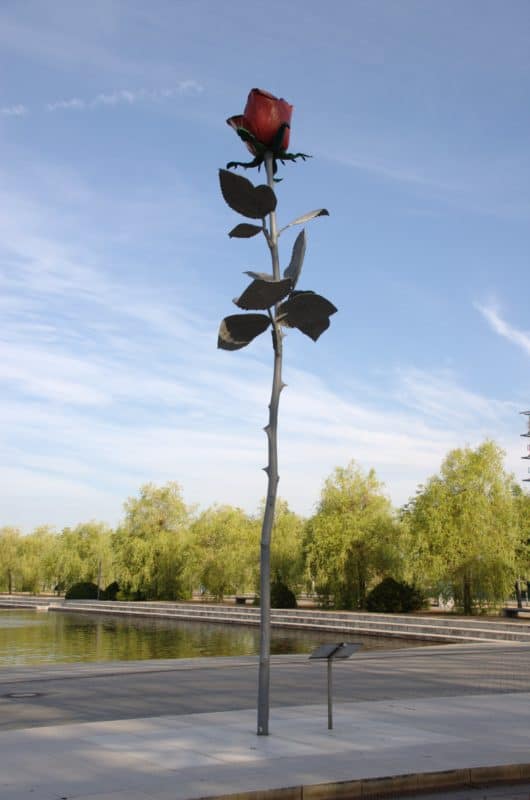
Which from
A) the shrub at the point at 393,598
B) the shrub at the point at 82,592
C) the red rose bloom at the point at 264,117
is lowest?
the shrub at the point at 82,592

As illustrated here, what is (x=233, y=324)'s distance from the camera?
1027cm

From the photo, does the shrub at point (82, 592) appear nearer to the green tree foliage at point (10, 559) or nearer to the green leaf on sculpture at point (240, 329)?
the green tree foliage at point (10, 559)

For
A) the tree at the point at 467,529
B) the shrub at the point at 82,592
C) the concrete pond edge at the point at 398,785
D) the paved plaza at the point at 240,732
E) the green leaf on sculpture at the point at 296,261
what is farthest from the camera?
the shrub at the point at 82,592

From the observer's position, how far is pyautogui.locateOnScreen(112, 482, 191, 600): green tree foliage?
55188 millimetres

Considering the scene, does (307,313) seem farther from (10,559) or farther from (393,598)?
(10,559)

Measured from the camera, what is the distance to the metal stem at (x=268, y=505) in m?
9.36

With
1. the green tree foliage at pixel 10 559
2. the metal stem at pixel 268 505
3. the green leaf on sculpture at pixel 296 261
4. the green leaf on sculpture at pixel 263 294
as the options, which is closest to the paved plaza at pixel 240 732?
the metal stem at pixel 268 505

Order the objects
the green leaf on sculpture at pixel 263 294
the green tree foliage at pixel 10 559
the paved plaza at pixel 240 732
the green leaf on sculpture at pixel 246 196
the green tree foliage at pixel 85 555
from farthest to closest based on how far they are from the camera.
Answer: the green tree foliage at pixel 10 559 < the green tree foliage at pixel 85 555 < the green leaf on sculpture at pixel 246 196 < the green leaf on sculpture at pixel 263 294 < the paved plaza at pixel 240 732

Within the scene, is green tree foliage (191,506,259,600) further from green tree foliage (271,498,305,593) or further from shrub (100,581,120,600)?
shrub (100,581,120,600)

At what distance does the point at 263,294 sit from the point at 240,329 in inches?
24.7

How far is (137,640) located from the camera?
3178cm

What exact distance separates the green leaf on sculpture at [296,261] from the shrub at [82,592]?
5386 cm

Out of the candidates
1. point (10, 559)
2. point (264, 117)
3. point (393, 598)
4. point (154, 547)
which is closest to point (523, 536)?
point (393, 598)

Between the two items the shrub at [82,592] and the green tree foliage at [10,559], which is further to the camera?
the green tree foliage at [10,559]
